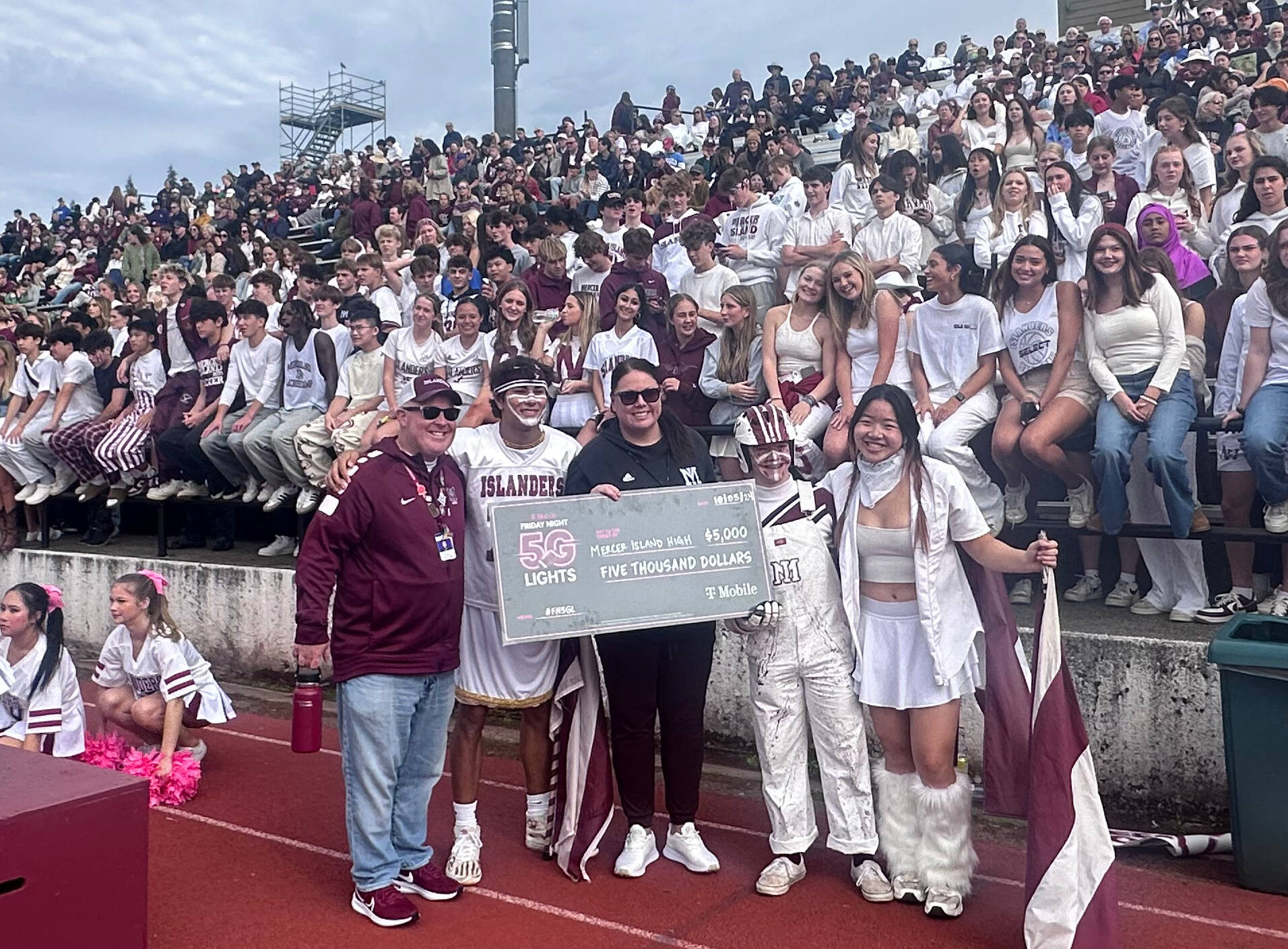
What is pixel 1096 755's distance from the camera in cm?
536

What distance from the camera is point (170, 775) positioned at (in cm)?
581

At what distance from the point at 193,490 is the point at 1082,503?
7530mm

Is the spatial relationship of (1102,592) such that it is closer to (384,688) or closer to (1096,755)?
(1096,755)

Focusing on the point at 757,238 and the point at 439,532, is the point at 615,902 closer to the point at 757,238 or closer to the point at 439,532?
the point at 439,532

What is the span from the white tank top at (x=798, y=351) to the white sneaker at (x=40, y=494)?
7.51 meters

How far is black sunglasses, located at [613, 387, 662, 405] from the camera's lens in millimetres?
4582

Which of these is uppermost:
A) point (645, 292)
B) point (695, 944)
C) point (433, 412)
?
point (645, 292)

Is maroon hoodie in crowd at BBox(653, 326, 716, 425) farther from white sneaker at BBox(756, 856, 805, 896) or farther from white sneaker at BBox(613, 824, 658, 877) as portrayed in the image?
white sneaker at BBox(756, 856, 805, 896)

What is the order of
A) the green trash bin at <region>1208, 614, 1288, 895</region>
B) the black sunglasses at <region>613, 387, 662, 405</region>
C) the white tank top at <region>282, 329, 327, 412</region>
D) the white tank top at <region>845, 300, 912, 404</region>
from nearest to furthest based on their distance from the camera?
the green trash bin at <region>1208, 614, 1288, 895</region> < the black sunglasses at <region>613, 387, 662, 405</region> < the white tank top at <region>845, 300, 912, 404</region> < the white tank top at <region>282, 329, 327, 412</region>

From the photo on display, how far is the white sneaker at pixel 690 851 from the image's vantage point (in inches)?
185

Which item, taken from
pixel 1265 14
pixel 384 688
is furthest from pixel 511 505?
pixel 1265 14

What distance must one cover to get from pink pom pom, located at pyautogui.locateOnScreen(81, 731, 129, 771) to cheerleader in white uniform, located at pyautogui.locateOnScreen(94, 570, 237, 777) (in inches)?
4.0

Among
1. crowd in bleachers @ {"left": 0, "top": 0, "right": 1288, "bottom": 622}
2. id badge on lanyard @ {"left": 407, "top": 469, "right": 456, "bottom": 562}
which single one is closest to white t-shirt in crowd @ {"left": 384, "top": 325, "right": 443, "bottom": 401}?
crowd in bleachers @ {"left": 0, "top": 0, "right": 1288, "bottom": 622}

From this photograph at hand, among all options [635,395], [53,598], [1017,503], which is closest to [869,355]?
[1017,503]
